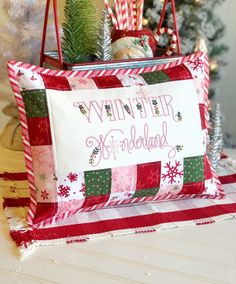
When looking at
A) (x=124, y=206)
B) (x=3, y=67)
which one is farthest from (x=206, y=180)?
→ (x=3, y=67)

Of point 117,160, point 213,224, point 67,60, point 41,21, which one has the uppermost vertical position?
point 41,21

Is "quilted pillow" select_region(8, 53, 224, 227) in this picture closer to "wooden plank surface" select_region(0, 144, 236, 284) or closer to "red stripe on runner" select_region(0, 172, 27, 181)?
"wooden plank surface" select_region(0, 144, 236, 284)

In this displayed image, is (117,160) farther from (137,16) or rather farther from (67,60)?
(137,16)

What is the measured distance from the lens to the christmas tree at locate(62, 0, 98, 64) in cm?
110

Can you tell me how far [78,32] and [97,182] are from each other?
392mm

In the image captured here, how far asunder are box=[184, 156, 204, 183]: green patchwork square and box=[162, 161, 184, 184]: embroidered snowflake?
0.05 feet

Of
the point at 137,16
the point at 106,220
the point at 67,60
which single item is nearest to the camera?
the point at 106,220

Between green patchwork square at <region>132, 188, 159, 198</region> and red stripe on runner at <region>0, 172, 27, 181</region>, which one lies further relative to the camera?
red stripe on runner at <region>0, 172, 27, 181</region>

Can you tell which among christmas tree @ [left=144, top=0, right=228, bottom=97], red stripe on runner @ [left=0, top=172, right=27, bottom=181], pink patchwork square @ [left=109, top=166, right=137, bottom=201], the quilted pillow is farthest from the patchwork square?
christmas tree @ [left=144, top=0, right=228, bottom=97]

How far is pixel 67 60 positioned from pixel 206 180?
41 cm

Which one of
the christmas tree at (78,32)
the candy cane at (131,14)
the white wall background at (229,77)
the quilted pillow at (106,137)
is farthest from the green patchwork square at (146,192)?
the white wall background at (229,77)

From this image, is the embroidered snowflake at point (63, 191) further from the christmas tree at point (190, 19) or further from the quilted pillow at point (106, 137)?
the christmas tree at point (190, 19)

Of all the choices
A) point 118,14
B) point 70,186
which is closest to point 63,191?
point 70,186

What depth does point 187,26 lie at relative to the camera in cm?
165
